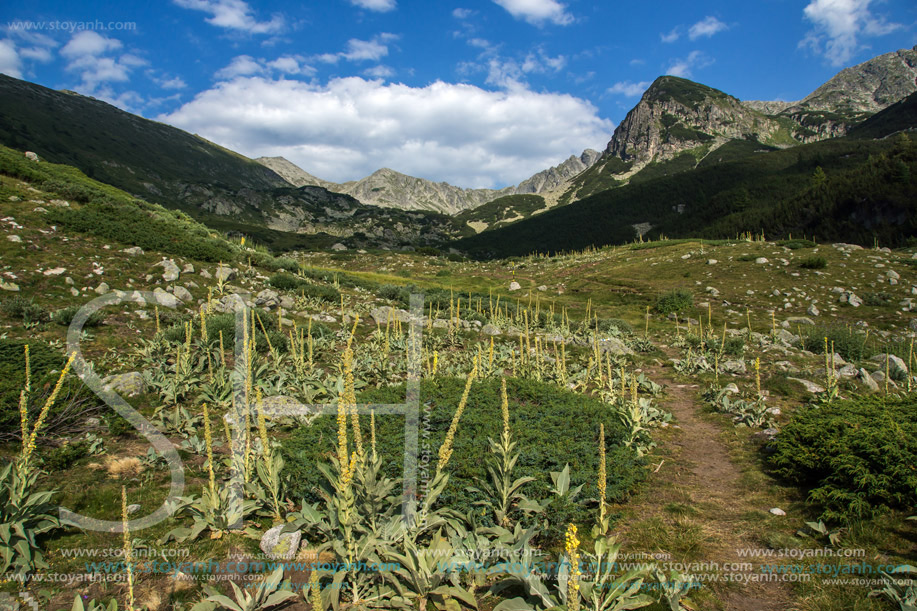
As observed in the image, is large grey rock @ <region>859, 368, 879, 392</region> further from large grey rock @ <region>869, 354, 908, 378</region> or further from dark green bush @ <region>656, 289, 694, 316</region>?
dark green bush @ <region>656, 289, 694, 316</region>

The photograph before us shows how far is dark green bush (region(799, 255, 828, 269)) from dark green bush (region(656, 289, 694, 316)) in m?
6.52

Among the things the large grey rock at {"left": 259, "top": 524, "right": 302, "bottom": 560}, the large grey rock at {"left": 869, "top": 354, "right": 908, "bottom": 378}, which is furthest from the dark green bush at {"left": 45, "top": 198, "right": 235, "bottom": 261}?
the large grey rock at {"left": 869, "top": 354, "right": 908, "bottom": 378}

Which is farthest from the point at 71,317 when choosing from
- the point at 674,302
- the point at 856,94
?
the point at 856,94

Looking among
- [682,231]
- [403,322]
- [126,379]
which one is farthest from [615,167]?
[126,379]

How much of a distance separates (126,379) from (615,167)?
166m

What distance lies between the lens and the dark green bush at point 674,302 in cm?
2114

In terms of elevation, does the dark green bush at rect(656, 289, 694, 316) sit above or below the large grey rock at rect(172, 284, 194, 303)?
below

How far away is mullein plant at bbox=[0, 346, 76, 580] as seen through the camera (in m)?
3.37

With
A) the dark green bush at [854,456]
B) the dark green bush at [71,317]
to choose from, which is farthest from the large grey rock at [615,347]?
the dark green bush at [71,317]

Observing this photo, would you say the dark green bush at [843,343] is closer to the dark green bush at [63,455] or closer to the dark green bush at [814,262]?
the dark green bush at [814,262]

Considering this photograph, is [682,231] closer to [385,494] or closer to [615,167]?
[385,494]

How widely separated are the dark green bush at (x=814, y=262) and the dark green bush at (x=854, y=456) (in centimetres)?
2019

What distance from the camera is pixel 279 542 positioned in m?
3.96

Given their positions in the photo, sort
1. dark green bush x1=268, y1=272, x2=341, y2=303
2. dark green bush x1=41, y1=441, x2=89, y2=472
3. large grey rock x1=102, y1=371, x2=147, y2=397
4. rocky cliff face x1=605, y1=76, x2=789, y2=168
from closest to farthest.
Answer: dark green bush x1=41, y1=441, x2=89, y2=472 < large grey rock x1=102, y1=371, x2=147, y2=397 < dark green bush x1=268, y1=272, x2=341, y2=303 < rocky cliff face x1=605, y1=76, x2=789, y2=168
